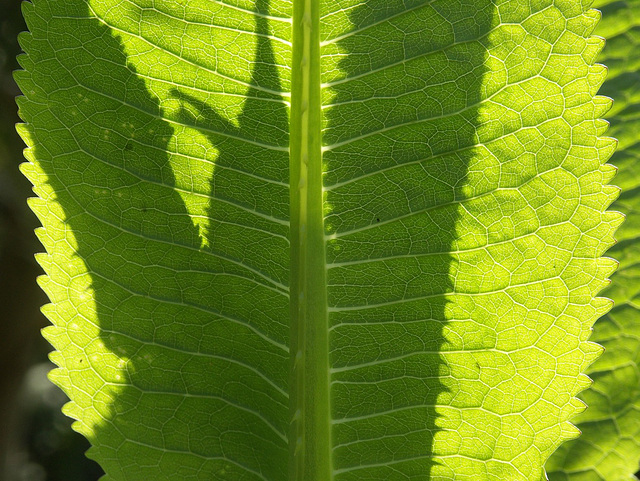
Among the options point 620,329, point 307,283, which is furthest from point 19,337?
point 620,329

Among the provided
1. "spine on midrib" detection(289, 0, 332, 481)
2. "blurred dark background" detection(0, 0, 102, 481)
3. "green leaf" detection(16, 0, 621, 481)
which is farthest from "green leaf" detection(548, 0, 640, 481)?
"blurred dark background" detection(0, 0, 102, 481)

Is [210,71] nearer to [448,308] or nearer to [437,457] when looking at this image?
[448,308]

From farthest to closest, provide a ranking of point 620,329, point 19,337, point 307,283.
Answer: point 19,337 → point 620,329 → point 307,283

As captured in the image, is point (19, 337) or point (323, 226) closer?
point (323, 226)

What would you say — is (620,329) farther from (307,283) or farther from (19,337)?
(19,337)

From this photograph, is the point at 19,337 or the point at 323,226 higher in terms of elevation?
the point at 323,226

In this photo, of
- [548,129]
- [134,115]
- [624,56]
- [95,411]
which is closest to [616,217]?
[548,129]

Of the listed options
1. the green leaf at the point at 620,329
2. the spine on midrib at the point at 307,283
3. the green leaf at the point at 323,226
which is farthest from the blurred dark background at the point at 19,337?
the green leaf at the point at 620,329
